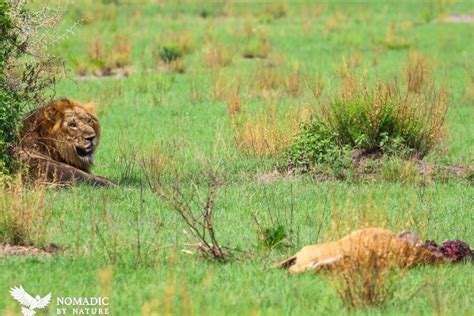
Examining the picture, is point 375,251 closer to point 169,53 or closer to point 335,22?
point 169,53

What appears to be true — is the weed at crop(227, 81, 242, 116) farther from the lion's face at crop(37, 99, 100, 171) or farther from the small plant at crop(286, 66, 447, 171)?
the lion's face at crop(37, 99, 100, 171)

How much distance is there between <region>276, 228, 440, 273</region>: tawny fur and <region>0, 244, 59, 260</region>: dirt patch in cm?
189

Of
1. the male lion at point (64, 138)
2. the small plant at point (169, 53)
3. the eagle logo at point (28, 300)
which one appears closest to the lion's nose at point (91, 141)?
the male lion at point (64, 138)

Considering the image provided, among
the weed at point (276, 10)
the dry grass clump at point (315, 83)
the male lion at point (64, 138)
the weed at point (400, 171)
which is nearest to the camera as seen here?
the male lion at point (64, 138)

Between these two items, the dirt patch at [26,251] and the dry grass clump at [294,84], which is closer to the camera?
the dirt patch at [26,251]

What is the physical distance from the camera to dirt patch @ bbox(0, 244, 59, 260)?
33.6 ft

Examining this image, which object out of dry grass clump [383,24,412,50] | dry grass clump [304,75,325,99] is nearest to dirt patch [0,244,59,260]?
dry grass clump [304,75,325,99]

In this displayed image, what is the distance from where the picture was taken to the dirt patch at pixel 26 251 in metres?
10.2

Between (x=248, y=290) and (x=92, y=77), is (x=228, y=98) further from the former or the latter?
(x=248, y=290)

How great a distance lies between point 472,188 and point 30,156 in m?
4.75

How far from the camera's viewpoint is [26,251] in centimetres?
1036

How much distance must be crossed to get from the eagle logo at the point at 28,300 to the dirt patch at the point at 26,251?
1.31 m

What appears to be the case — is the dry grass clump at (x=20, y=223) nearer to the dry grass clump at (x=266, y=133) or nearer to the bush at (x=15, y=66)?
the bush at (x=15, y=66)

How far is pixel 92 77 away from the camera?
85.1 ft
